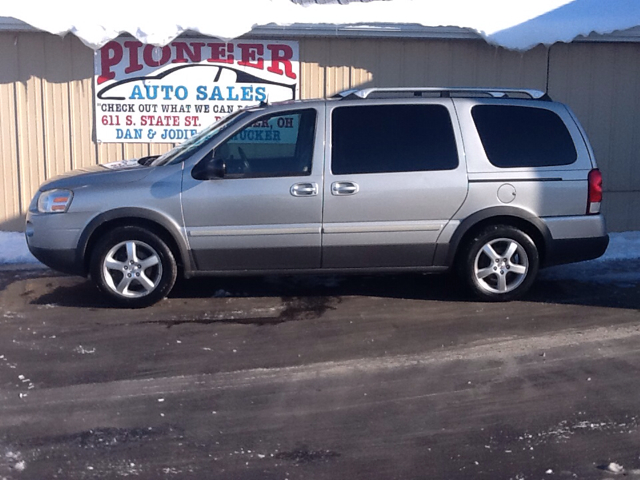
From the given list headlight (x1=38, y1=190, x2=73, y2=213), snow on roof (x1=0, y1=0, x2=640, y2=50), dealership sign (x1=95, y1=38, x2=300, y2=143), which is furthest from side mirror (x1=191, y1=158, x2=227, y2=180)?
dealership sign (x1=95, y1=38, x2=300, y2=143)

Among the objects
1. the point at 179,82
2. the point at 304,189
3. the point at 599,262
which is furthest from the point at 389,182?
the point at 179,82

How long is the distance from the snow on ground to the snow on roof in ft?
8.31

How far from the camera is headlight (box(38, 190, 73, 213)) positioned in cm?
706

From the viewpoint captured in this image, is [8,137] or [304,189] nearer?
[304,189]

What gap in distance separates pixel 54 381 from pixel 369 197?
299 centimetres

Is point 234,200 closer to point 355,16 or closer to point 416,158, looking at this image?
point 416,158

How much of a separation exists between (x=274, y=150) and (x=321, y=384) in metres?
2.50

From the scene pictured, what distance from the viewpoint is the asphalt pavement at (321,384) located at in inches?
172

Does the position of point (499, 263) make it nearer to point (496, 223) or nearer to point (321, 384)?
point (496, 223)

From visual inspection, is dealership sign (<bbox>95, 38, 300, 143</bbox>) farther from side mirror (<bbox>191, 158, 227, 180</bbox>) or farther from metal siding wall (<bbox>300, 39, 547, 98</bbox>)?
side mirror (<bbox>191, 158, 227, 180</bbox>)

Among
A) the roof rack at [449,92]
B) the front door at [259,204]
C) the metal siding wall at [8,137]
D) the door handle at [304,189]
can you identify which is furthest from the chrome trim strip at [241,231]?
the metal siding wall at [8,137]

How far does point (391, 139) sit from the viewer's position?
7152mm

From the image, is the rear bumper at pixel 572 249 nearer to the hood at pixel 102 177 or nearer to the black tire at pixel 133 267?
the black tire at pixel 133 267

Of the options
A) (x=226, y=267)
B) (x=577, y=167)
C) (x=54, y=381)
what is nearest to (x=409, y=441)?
(x=54, y=381)
